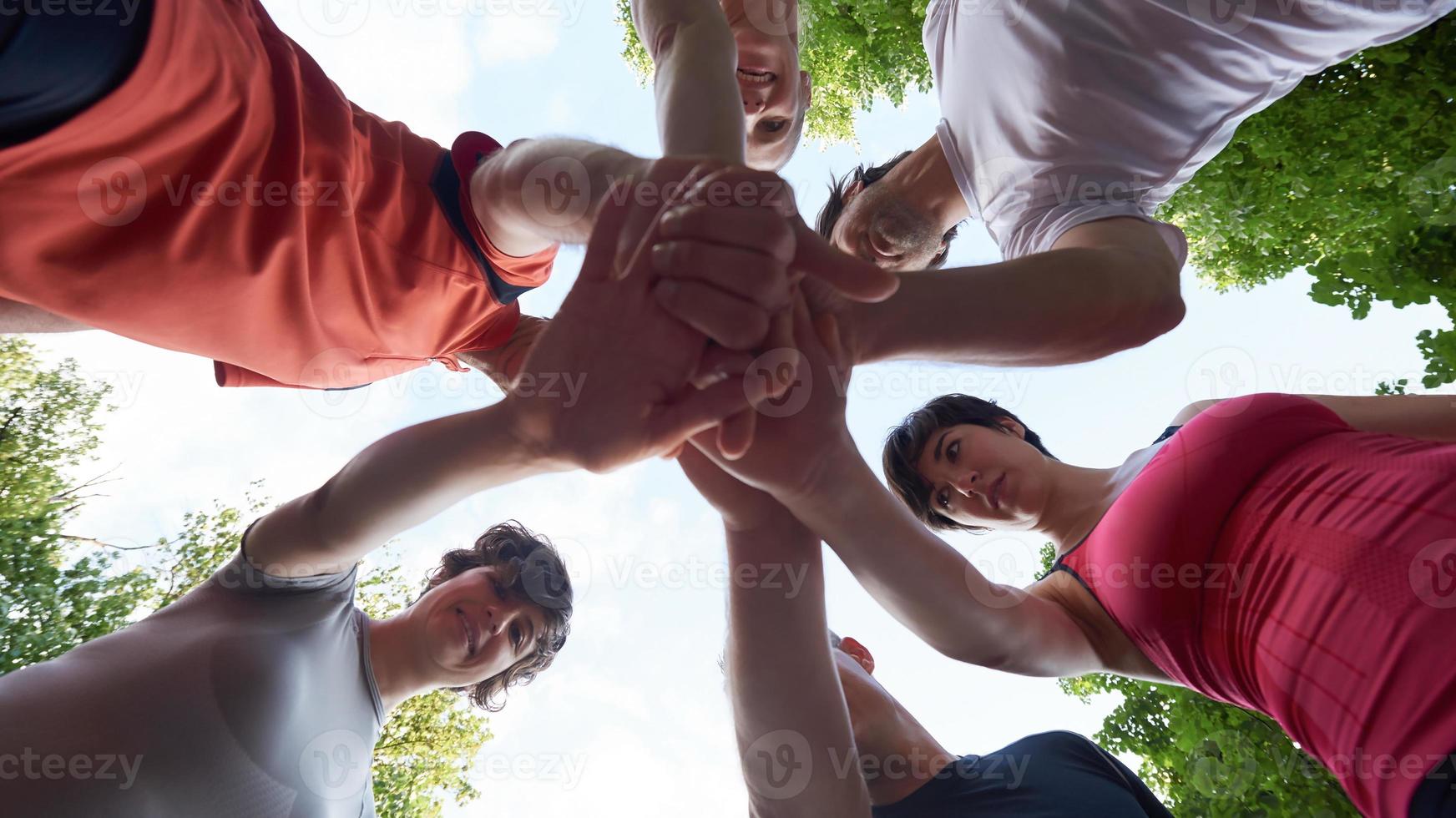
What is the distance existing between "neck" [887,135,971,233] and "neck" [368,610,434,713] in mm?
2222

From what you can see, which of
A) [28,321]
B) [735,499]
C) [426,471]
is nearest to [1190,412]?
[735,499]

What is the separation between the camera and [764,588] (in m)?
1.15

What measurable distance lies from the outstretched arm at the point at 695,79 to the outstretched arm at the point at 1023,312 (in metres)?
0.39

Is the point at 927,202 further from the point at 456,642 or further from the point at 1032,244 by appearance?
the point at 456,642

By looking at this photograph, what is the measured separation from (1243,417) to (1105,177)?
604mm

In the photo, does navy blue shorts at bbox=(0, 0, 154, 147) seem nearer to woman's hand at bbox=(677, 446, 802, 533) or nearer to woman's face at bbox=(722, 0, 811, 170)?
woman's hand at bbox=(677, 446, 802, 533)

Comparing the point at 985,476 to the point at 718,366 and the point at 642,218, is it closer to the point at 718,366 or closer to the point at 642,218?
the point at 718,366

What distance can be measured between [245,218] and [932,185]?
1777 millimetres

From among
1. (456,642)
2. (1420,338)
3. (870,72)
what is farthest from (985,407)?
(870,72)

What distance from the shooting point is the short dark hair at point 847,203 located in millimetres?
2289

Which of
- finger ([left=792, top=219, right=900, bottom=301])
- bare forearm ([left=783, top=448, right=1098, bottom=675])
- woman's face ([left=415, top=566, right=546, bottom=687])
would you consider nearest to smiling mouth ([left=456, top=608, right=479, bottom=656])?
woman's face ([left=415, top=566, right=546, bottom=687])

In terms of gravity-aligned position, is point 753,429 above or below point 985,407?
below

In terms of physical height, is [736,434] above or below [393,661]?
above

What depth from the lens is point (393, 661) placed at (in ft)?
6.84
